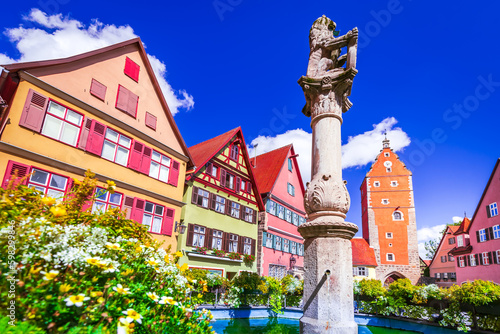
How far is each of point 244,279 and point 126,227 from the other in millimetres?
12416

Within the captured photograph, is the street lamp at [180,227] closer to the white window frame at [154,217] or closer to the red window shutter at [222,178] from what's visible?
the white window frame at [154,217]

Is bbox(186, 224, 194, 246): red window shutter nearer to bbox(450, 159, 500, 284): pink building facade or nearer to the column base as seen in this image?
the column base

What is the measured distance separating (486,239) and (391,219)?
12.5 m

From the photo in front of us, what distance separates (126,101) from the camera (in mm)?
13195

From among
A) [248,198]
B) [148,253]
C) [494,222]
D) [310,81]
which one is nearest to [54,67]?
[310,81]

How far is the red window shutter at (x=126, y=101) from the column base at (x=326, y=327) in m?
11.8

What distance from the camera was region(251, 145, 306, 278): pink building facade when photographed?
826 inches

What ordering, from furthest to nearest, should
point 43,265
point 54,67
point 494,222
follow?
point 494,222, point 54,67, point 43,265

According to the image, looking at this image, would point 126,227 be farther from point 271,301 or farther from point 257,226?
point 257,226

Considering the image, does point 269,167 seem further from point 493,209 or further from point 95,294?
point 95,294

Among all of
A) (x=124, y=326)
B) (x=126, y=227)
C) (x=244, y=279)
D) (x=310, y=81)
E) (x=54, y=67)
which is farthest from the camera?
(x=244, y=279)

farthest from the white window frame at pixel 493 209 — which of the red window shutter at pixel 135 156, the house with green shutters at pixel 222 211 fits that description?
the red window shutter at pixel 135 156

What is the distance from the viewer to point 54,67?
35.0ft

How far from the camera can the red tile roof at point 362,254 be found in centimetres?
3383
